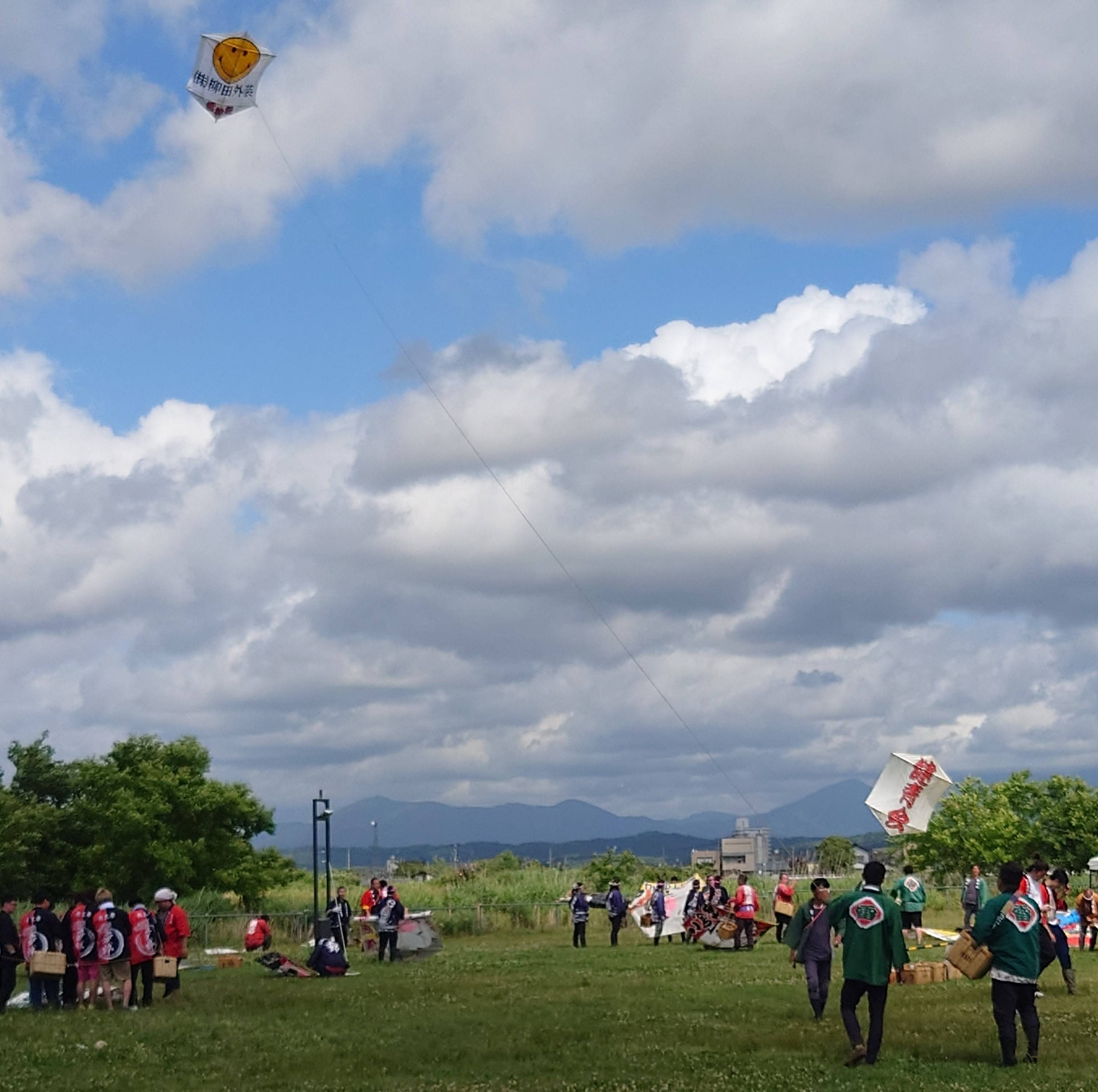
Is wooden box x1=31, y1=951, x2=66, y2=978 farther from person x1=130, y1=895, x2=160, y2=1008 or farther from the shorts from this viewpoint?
person x1=130, y1=895, x2=160, y2=1008

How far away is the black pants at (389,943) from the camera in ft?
91.7

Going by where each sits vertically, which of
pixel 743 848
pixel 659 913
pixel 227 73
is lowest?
pixel 659 913

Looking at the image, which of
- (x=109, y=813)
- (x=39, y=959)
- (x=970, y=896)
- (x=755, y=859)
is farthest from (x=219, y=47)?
(x=755, y=859)


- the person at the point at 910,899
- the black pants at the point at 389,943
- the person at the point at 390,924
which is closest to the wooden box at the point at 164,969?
the person at the point at 390,924

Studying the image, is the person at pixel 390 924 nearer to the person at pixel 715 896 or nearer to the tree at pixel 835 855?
the person at pixel 715 896

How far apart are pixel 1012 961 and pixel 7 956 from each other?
1401 cm

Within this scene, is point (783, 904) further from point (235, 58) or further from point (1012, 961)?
point (235, 58)

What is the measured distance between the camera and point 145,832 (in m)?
45.3

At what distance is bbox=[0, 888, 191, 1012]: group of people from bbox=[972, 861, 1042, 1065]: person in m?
12.1

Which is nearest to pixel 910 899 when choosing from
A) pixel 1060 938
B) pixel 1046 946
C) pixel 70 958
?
pixel 1060 938

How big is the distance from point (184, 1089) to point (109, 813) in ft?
113

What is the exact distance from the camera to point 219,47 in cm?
2095

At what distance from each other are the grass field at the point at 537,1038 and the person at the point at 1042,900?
800 mm

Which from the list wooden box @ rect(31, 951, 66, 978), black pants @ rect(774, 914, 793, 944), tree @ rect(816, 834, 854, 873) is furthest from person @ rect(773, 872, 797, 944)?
tree @ rect(816, 834, 854, 873)
